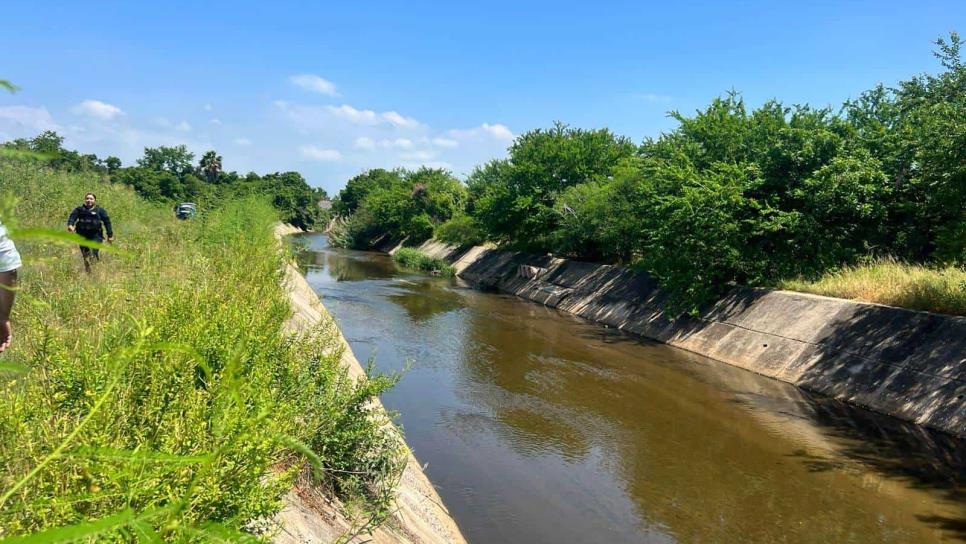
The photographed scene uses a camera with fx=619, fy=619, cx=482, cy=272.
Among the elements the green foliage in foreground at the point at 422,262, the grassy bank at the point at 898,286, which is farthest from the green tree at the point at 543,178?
the grassy bank at the point at 898,286

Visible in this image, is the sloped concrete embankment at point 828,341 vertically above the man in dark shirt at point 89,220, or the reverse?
the man in dark shirt at point 89,220

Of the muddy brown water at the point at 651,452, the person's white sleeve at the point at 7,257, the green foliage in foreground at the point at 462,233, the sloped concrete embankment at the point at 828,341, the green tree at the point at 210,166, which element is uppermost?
the green tree at the point at 210,166

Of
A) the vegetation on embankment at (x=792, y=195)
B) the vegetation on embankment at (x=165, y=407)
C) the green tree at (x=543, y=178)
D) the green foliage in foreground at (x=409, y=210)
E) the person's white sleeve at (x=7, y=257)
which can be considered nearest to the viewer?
the vegetation on embankment at (x=165, y=407)

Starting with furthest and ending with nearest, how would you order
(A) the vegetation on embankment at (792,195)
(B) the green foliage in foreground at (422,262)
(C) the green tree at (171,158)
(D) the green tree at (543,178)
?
Result: (C) the green tree at (171,158), (B) the green foliage in foreground at (422,262), (D) the green tree at (543,178), (A) the vegetation on embankment at (792,195)

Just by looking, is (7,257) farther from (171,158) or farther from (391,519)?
(171,158)

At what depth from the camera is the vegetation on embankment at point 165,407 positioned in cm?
162

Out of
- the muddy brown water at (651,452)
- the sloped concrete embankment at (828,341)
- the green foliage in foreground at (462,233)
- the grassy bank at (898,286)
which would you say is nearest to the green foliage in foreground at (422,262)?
the green foliage in foreground at (462,233)

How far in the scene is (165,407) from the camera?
3.42 metres

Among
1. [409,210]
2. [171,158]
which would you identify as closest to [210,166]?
[171,158]

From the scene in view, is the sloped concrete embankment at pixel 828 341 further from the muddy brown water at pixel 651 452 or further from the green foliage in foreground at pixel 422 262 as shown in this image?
the green foliage in foreground at pixel 422 262

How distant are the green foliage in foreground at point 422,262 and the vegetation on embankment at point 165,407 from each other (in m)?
30.2

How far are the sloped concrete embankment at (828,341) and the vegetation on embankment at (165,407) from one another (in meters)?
11.5

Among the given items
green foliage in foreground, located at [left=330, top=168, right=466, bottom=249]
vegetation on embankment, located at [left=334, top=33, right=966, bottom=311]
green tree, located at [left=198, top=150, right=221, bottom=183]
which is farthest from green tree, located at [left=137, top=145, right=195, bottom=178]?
vegetation on embankment, located at [left=334, top=33, right=966, bottom=311]

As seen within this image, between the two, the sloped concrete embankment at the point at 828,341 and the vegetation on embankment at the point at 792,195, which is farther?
the vegetation on embankment at the point at 792,195
